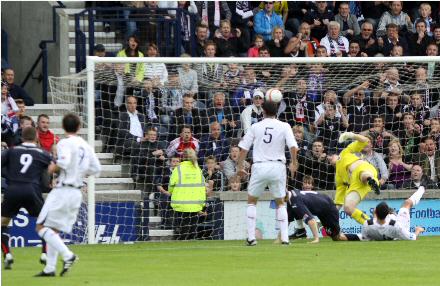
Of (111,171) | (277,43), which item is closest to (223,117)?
(111,171)

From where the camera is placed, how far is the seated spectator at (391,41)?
86.7ft

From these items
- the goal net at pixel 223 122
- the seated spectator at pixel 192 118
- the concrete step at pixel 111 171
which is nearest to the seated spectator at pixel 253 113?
the goal net at pixel 223 122

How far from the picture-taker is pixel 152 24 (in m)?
26.4

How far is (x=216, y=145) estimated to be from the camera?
23.3 m

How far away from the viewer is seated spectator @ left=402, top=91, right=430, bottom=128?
24.0 metres

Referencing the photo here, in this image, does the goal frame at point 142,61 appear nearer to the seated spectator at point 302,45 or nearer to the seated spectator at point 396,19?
the seated spectator at point 302,45

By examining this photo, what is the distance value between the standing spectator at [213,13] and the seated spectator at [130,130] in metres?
4.28

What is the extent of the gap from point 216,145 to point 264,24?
434cm

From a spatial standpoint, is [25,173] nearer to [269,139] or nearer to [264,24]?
[269,139]

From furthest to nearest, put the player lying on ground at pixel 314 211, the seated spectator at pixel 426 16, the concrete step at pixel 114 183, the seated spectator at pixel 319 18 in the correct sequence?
1. the seated spectator at pixel 426 16
2. the seated spectator at pixel 319 18
3. the concrete step at pixel 114 183
4. the player lying on ground at pixel 314 211

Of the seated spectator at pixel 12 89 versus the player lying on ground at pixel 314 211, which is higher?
the seated spectator at pixel 12 89

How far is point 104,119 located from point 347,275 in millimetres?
9757

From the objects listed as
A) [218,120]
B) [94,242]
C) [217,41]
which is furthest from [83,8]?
[94,242]

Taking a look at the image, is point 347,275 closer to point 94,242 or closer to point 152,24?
point 94,242
